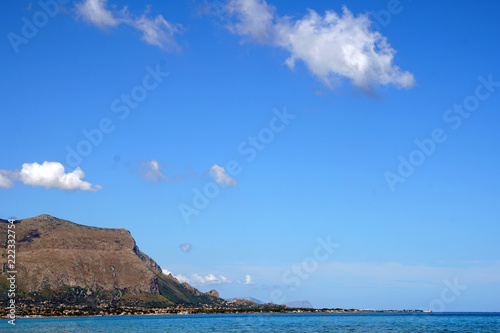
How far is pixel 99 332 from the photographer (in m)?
140

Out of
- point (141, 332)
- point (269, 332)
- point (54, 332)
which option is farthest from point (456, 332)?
point (54, 332)

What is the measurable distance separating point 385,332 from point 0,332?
109629mm

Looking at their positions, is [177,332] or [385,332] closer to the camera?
[385,332]

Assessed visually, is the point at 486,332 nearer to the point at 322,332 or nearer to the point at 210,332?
the point at 322,332

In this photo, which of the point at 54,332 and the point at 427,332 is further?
the point at 54,332

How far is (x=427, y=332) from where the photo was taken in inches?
5246

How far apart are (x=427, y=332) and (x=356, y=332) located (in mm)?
19719

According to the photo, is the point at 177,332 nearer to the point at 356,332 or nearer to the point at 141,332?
the point at 141,332

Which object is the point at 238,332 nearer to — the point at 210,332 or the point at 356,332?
the point at 210,332

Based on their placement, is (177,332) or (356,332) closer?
(356,332)

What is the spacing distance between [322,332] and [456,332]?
124ft

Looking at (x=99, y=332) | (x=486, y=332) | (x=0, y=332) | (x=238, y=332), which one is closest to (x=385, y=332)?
(x=486, y=332)

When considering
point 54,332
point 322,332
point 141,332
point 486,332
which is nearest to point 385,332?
point 322,332

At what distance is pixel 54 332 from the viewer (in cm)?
14412
